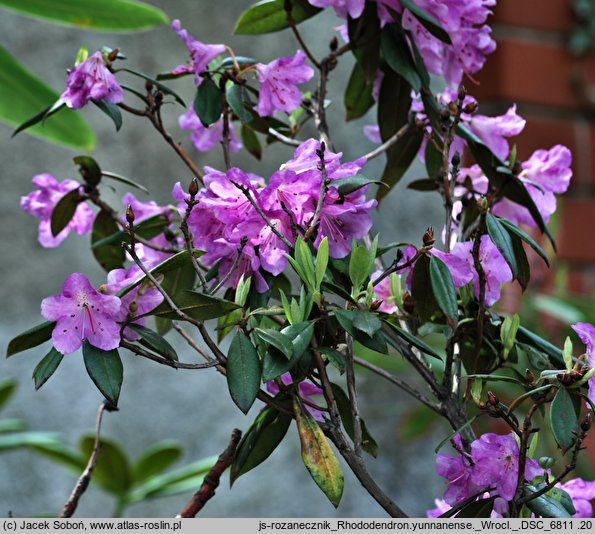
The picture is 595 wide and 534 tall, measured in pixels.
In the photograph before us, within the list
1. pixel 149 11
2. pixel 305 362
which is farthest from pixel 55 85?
pixel 305 362

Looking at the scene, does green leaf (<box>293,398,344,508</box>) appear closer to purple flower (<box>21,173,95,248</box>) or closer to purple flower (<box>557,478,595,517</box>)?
purple flower (<box>557,478,595,517</box>)

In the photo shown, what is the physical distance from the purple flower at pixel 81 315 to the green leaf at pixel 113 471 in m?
0.64

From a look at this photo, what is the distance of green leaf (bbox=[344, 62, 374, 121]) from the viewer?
725 millimetres

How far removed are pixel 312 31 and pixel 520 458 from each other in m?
1.31

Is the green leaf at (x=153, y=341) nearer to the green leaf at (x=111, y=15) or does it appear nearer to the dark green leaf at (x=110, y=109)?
the dark green leaf at (x=110, y=109)

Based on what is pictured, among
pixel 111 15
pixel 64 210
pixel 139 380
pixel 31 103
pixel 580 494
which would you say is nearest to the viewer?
pixel 580 494

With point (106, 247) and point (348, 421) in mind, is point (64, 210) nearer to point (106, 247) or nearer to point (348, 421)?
point (106, 247)

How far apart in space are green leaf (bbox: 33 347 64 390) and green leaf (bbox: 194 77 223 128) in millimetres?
206

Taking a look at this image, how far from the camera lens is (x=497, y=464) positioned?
1.58 ft

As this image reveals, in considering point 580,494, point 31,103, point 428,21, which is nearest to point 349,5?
point 428,21

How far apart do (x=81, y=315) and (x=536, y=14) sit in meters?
1.45

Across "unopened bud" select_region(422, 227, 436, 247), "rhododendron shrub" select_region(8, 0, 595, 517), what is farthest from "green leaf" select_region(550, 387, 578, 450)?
"unopened bud" select_region(422, 227, 436, 247)

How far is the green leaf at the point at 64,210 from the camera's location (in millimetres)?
664

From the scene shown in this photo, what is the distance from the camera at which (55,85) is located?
1493 millimetres
